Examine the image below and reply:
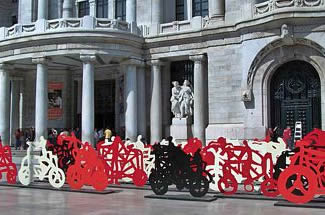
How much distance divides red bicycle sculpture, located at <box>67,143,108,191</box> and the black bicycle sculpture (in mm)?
2285

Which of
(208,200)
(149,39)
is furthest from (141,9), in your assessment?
(208,200)

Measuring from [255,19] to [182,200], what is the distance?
56.7ft

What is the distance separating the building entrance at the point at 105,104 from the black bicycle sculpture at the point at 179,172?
2501 cm

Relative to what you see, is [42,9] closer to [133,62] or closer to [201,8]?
[133,62]

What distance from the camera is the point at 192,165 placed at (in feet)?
52.7

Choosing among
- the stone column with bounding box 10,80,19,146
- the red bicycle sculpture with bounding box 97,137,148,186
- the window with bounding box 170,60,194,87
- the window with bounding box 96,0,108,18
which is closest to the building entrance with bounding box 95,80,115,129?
the window with bounding box 96,0,108,18

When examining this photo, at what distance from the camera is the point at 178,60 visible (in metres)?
36.9

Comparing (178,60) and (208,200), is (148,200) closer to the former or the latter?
(208,200)

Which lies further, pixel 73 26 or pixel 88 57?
pixel 73 26

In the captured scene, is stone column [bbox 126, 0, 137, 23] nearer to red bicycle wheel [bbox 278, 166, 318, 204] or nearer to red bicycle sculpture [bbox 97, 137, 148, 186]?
red bicycle sculpture [bbox 97, 137, 148, 186]

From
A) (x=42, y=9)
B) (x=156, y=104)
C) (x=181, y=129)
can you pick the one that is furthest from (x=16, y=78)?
(x=181, y=129)

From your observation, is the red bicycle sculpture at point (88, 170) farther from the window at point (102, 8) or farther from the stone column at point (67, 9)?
the stone column at point (67, 9)

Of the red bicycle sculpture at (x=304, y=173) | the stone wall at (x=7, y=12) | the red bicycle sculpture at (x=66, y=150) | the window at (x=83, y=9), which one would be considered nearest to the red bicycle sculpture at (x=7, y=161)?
the red bicycle sculpture at (x=66, y=150)

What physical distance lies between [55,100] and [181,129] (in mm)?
13305
